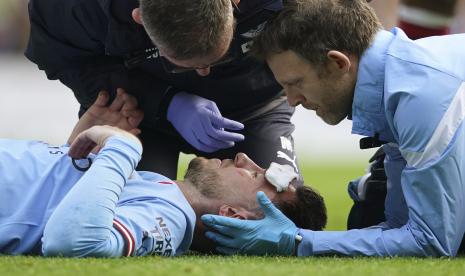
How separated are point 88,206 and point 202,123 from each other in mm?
1284

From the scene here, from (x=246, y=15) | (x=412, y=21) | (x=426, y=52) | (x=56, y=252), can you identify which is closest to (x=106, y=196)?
(x=56, y=252)

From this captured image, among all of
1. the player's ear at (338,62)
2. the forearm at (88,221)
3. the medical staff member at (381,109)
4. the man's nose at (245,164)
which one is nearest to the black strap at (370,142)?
the medical staff member at (381,109)

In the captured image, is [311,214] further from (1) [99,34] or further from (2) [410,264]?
(1) [99,34]

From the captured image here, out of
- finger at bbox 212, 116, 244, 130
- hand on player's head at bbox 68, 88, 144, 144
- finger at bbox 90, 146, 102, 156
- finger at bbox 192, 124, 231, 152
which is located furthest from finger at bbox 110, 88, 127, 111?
finger at bbox 90, 146, 102, 156

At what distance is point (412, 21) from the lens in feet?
21.9

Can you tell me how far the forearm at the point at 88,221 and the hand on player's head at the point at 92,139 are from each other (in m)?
0.29

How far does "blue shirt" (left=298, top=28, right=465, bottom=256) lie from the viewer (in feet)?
14.5

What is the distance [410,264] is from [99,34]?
6.81 feet

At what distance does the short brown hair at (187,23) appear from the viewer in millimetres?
4438

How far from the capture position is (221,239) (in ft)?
16.0

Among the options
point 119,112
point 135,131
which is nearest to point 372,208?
point 135,131

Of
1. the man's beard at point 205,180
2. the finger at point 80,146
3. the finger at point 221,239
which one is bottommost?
the finger at point 221,239

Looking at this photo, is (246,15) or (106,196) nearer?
Answer: (106,196)

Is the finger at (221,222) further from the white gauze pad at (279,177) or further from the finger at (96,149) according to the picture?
the finger at (96,149)
